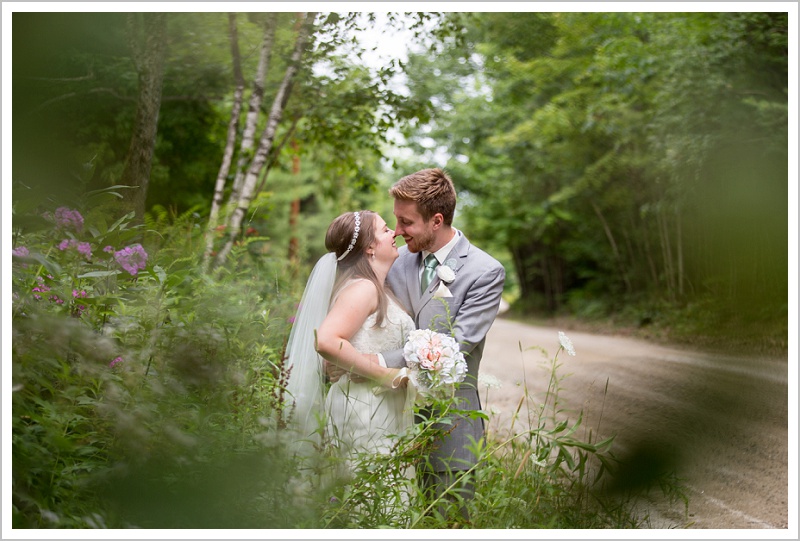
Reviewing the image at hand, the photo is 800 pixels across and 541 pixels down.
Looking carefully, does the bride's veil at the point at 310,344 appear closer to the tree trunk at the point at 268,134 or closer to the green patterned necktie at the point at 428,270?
the green patterned necktie at the point at 428,270

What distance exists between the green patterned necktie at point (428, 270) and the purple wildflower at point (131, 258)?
1.18 metres

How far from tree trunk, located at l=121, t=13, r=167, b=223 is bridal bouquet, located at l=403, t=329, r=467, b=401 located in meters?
1.29

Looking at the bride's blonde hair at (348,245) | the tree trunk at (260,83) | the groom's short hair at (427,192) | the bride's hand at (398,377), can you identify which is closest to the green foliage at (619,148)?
the groom's short hair at (427,192)

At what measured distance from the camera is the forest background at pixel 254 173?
131 cm

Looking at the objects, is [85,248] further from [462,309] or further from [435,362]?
[462,309]

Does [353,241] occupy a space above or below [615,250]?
above

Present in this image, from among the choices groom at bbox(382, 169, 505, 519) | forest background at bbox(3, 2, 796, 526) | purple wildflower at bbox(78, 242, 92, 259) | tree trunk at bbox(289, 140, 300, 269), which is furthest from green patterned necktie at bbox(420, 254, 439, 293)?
tree trunk at bbox(289, 140, 300, 269)

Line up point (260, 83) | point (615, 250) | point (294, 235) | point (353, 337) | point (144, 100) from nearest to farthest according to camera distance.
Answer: point (353, 337), point (144, 100), point (260, 83), point (294, 235), point (615, 250)

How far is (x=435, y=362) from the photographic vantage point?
245cm

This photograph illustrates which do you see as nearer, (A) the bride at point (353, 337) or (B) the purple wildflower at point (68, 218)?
(B) the purple wildflower at point (68, 218)

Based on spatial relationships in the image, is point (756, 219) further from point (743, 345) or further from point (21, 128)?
point (21, 128)

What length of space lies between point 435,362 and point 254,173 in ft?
11.6

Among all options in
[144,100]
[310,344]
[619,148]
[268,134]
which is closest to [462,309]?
[310,344]

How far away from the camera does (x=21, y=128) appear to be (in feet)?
4.62
